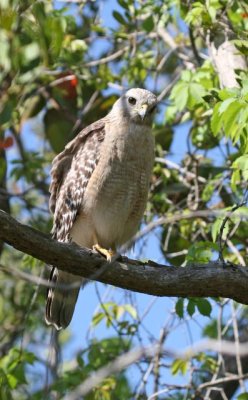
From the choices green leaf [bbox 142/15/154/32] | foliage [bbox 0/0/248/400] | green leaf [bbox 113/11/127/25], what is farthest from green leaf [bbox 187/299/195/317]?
green leaf [bbox 113/11/127/25]

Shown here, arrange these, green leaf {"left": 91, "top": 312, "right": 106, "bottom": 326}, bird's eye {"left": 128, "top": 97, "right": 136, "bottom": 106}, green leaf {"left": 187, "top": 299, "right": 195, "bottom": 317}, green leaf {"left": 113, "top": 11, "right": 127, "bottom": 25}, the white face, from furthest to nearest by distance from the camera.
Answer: green leaf {"left": 113, "top": 11, "right": 127, "bottom": 25}
green leaf {"left": 91, "top": 312, "right": 106, "bottom": 326}
bird's eye {"left": 128, "top": 97, "right": 136, "bottom": 106}
the white face
green leaf {"left": 187, "top": 299, "right": 195, "bottom": 317}

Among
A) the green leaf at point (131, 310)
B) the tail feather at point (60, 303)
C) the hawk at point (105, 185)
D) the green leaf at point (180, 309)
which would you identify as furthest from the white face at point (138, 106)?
the green leaf at point (180, 309)

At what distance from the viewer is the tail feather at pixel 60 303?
581 cm

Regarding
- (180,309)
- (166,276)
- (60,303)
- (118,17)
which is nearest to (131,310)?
(60,303)

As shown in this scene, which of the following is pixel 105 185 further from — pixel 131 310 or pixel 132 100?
pixel 131 310

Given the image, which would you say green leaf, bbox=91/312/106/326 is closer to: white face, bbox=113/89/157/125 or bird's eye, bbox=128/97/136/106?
white face, bbox=113/89/157/125

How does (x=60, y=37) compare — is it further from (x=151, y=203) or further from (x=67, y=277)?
(x=151, y=203)

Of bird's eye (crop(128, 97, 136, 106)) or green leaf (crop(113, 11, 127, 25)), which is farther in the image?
green leaf (crop(113, 11, 127, 25))

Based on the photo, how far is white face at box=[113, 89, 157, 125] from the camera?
5805 millimetres

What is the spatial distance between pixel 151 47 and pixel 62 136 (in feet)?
4.41

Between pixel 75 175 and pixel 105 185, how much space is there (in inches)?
10.2

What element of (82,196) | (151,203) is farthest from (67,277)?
(151,203)

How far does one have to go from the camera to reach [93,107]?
7320mm

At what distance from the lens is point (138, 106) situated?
591 cm
